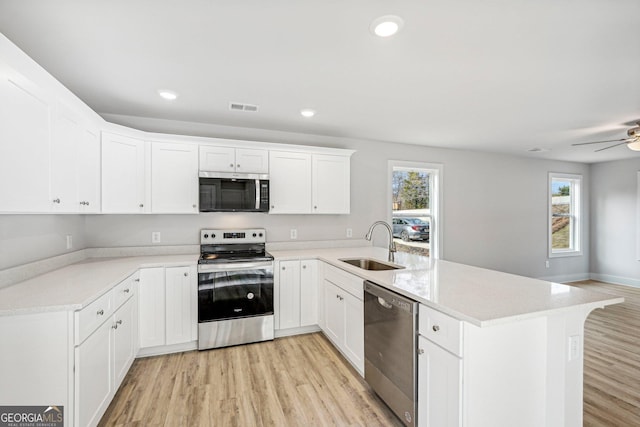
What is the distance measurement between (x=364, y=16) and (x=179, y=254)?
117 inches

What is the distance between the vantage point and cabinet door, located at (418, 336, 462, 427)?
1371 mm

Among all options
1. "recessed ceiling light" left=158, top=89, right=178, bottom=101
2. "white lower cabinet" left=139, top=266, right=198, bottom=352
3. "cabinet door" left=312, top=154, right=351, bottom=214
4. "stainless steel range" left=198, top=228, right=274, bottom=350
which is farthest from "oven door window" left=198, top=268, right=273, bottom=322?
"recessed ceiling light" left=158, top=89, right=178, bottom=101

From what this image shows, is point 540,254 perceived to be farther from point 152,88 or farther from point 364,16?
point 152,88

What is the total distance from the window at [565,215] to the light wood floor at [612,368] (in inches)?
76.9

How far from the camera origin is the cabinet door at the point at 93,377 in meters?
1.53

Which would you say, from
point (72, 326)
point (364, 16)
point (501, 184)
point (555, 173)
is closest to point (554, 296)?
point (364, 16)

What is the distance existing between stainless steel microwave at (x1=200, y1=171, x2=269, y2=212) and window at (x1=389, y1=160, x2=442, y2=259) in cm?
218

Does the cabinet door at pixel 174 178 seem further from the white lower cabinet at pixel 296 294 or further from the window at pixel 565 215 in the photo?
the window at pixel 565 215

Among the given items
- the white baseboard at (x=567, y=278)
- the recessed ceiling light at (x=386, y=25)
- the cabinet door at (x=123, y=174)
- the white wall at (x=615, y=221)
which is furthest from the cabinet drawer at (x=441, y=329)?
the white wall at (x=615, y=221)

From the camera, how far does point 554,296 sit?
1566 mm

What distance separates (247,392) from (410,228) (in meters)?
3.36

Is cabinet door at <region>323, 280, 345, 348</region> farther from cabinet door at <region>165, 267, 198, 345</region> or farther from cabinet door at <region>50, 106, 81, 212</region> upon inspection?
cabinet door at <region>50, 106, 81, 212</region>

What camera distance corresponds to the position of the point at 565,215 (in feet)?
19.6

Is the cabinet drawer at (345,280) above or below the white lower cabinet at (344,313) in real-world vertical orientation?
above
